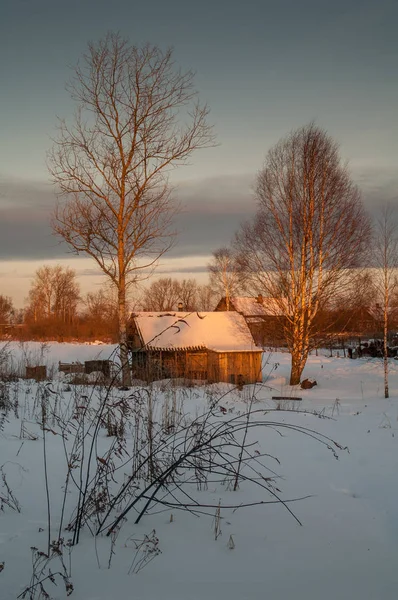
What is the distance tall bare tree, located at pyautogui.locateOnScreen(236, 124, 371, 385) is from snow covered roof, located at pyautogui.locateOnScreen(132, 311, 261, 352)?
3134 millimetres

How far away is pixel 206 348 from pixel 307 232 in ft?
20.4

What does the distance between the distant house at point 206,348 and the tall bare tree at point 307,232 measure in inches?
98.3

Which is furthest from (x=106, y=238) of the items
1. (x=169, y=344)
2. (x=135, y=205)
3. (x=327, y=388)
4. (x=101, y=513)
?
(x=101, y=513)

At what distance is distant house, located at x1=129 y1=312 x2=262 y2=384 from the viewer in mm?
20219

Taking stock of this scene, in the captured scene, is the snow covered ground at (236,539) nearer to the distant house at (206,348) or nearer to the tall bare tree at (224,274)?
the distant house at (206,348)

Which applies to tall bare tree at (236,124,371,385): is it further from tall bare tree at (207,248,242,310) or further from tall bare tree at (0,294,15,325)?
tall bare tree at (0,294,15,325)

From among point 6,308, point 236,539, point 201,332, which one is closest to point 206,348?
point 201,332

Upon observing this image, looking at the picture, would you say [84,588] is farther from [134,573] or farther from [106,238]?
[106,238]

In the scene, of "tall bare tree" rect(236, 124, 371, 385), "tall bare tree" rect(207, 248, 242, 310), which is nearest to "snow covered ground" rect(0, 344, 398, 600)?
"tall bare tree" rect(236, 124, 371, 385)

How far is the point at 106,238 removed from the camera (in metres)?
15.0

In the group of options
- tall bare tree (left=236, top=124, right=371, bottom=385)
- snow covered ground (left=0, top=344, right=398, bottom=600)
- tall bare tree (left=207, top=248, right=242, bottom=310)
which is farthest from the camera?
tall bare tree (left=207, top=248, right=242, bottom=310)

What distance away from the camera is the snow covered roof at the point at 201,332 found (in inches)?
815

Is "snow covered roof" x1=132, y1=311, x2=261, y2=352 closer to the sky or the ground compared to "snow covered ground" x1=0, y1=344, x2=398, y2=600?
closer to the sky

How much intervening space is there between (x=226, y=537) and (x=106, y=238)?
12465mm
